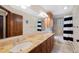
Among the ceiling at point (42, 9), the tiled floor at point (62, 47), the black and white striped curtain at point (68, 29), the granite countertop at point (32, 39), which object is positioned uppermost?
the ceiling at point (42, 9)

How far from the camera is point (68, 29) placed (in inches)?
56.4

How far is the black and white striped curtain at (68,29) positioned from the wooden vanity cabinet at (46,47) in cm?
23

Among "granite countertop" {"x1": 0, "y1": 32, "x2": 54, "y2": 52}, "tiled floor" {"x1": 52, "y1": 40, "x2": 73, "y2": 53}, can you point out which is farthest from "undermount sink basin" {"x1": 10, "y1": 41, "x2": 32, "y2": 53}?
"tiled floor" {"x1": 52, "y1": 40, "x2": 73, "y2": 53}

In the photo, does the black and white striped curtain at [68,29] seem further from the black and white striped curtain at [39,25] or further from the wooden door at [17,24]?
the wooden door at [17,24]

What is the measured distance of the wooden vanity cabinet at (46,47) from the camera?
1.30 m

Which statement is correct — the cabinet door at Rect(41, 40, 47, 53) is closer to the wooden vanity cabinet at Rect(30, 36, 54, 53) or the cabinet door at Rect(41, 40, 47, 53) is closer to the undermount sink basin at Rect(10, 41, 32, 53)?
the wooden vanity cabinet at Rect(30, 36, 54, 53)

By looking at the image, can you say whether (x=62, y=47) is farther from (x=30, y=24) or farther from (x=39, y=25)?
(x=30, y=24)

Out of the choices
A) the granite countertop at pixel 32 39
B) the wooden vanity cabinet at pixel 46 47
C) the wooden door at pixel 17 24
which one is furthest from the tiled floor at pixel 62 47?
the wooden door at pixel 17 24

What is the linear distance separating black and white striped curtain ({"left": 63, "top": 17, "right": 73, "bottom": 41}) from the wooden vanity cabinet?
226 mm

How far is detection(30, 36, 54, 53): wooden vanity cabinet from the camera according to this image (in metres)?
1.30

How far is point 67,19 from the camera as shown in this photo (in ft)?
4.63

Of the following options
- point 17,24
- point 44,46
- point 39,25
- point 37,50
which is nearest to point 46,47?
point 44,46

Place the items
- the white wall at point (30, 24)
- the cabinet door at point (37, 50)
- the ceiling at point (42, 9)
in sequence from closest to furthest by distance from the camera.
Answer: the cabinet door at point (37, 50)
the ceiling at point (42, 9)
the white wall at point (30, 24)
